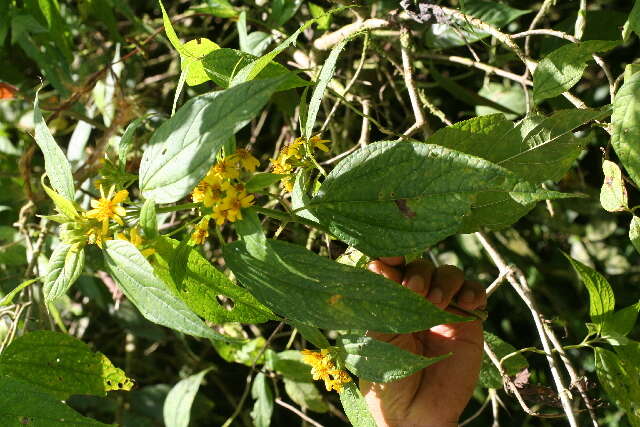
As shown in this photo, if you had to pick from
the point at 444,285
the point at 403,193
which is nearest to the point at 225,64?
the point at 403,193

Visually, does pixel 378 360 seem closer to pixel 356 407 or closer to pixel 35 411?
pixel 356 407

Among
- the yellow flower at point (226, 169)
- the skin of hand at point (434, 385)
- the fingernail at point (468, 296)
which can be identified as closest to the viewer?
the yellow flower at point (226, 169)

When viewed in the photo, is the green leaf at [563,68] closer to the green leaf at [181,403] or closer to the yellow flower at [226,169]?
the yellow flower at [226,169]

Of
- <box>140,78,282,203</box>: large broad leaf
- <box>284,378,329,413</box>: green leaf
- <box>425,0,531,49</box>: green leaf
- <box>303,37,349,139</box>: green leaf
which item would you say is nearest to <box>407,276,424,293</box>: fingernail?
<box>303,37,349,139</box>: green leaf

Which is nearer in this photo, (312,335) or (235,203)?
(235,203)

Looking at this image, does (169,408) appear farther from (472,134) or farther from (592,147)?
(592,147)

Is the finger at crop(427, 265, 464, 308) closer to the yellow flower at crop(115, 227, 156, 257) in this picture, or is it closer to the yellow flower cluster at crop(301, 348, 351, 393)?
the yellow flower cluster at crop(301, 348, 351, 393)

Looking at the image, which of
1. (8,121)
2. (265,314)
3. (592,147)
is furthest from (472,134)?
(8,121)

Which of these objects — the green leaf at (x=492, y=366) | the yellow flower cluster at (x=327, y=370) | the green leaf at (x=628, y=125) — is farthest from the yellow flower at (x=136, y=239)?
the green leaf at (x=492, y=366)
